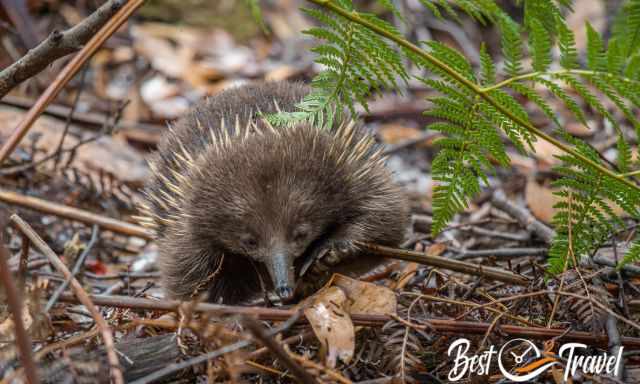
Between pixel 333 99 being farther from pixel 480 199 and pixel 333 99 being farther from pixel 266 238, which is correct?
pixel 480 199

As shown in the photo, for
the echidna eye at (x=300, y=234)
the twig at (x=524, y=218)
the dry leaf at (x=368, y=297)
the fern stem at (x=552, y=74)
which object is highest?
the fern stem at (x=552, y=74)

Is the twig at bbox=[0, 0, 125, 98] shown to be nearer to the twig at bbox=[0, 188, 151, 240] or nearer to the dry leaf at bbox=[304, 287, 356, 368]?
the dry leaf at bbox=[304, 287, 356, 368]

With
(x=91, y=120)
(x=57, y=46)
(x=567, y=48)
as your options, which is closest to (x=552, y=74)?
(x=567, y=48)

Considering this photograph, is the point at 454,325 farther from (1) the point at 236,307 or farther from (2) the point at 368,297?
(1) the point at 236,307

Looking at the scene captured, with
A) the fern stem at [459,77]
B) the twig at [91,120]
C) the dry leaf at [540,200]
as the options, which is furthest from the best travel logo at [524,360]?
the twig at [91,120]

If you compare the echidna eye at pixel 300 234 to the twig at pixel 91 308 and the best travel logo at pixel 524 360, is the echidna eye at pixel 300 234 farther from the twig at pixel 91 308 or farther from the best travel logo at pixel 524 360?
the twig at pixel 91 308

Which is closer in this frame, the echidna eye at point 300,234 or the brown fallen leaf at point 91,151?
Result: the echidna eye at point 300,234
